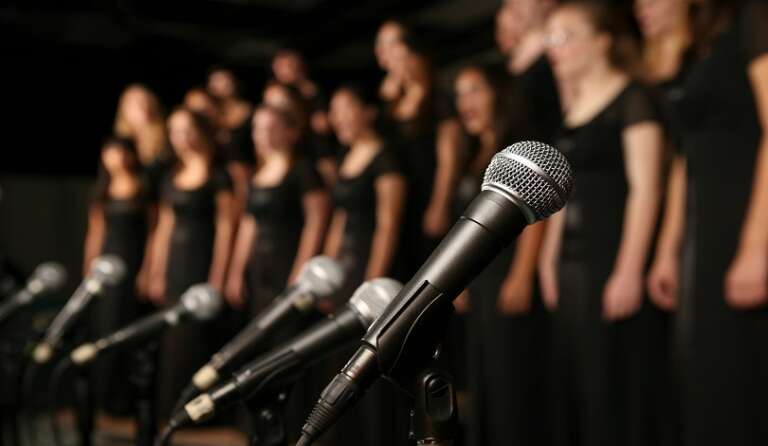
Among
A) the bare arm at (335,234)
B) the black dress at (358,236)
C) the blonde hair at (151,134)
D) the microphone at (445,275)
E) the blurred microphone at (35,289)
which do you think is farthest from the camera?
the blonde hair at (151,134)

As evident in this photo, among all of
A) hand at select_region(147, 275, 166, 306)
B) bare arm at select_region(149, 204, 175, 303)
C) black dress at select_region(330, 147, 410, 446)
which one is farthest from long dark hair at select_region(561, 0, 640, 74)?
hand at select_region(147, 275, 166, 306)

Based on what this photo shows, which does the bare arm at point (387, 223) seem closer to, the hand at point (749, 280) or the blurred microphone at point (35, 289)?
the blurred microphone at point (35, 289)

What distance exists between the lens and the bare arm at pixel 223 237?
4016mm

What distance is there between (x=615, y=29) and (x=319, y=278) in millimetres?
1391

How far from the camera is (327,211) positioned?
3615 millimetres

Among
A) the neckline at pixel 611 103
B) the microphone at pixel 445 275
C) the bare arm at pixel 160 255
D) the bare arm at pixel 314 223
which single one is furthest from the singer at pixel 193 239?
the microphone at pixel 445 275

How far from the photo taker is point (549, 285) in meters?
2.46

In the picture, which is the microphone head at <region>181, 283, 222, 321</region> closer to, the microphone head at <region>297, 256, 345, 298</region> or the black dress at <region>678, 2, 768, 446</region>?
the microphone head at <region>297, 256, 345, 298</region>

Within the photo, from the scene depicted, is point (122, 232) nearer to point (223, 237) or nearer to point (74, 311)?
point (223, 237)

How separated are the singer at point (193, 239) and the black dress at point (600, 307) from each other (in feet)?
7.06

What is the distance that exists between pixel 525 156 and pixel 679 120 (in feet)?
4.19

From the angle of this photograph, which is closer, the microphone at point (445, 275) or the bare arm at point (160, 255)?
the microphone at point (445, 275)

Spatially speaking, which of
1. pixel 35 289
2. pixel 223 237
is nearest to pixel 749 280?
pixel 35 289

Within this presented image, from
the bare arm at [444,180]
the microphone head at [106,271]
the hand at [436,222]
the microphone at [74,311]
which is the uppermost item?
the bare arm at [444,180]
